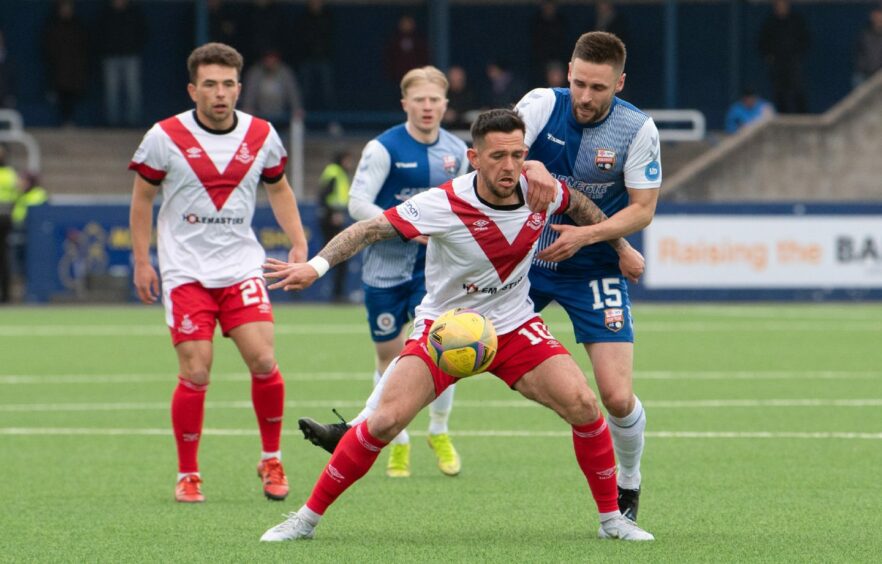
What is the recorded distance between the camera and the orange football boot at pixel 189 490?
8.65 meters

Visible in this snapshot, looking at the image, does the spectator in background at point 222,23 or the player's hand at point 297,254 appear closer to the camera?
the player's hand at point 297,254

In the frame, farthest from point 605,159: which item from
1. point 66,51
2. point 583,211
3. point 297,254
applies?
point 66,51

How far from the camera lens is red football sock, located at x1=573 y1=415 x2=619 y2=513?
735 cm

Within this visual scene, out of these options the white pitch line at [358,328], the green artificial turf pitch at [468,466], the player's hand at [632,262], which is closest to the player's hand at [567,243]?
the player's hand at [632,262]

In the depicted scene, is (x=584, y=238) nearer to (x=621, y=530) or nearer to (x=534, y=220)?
(x=534, y=220)

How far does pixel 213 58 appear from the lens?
875 cm

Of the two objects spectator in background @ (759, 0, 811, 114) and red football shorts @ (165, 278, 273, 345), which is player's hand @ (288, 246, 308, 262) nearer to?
red football shorts @ (165, 278, 273, 345)

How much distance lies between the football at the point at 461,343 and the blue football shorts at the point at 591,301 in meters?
0.77

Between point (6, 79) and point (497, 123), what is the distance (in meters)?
24.1

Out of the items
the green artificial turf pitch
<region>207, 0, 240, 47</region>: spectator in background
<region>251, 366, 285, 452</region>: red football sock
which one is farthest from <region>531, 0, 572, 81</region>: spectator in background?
<region>251, 366, 285, 452</region>: red football sock

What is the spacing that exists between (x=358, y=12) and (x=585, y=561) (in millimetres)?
28024

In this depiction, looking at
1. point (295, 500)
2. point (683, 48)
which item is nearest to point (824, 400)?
point (295, 500)

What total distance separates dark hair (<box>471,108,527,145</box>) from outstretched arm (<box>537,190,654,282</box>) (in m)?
0.55

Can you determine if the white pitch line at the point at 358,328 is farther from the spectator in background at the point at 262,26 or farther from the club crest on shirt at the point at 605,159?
the club crest on shirt at the point at 605,159
